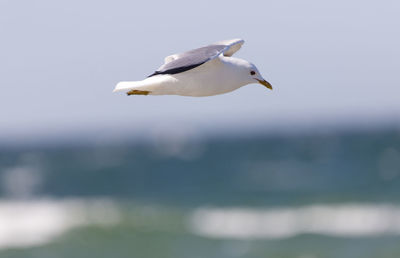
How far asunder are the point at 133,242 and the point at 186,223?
318 cm

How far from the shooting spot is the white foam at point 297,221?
27516 millimetres

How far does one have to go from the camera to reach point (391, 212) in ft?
96.8

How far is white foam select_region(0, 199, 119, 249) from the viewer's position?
27.5 metres

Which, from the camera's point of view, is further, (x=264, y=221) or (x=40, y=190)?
(x=40, y=190)

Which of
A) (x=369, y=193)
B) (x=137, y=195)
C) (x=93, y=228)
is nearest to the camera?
(x=93, y=228)

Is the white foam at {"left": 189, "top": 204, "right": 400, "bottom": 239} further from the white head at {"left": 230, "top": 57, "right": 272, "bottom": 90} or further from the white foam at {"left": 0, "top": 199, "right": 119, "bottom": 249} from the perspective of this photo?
the white head at {"left": 230, "top": 57, "right": 272, "bottom": 90}

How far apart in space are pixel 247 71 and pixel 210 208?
2588 centimetres

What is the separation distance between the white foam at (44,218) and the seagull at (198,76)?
68.0ft

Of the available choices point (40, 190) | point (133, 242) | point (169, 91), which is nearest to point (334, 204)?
point (133, 242)

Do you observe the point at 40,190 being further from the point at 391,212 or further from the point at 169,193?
the point at 391,212

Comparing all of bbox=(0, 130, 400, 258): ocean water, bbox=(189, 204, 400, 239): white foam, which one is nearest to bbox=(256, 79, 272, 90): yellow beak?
bbox=(0, 130, 400, 258): ocean water

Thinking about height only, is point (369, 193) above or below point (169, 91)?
below

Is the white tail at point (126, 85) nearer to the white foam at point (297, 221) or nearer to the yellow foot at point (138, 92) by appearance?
the yellow foot at point (138, 92)

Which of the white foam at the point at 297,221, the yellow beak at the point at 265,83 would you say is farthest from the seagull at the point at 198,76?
the white foam at the point at 297,221
